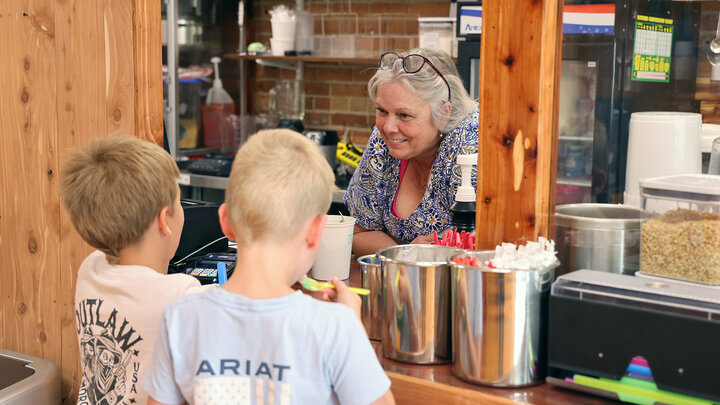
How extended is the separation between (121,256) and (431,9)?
3.02 metres

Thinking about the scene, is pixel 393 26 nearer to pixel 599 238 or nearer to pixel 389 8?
pixel 389 8

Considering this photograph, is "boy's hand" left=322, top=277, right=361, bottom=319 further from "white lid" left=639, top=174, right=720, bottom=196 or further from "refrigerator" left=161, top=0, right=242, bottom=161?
"refrigerator" left=161, top=0, right=242, bottom=161

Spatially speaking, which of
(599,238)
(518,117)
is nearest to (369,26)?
(518,117)

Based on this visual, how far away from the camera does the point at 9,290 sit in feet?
7.10

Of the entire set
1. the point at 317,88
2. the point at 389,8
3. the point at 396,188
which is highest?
the point at 389,8

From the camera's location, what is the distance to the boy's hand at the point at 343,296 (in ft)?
4.01

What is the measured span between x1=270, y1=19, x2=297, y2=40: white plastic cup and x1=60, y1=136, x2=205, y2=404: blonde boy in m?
2.91

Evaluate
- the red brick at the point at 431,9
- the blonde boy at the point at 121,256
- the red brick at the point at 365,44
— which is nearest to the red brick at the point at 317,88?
the red brick at the point at 365,44

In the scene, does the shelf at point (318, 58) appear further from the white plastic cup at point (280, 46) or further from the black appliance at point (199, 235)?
the black appliance at point (199, 235)

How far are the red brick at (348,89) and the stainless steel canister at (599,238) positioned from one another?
10.2 feet

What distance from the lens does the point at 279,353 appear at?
1.06 meters

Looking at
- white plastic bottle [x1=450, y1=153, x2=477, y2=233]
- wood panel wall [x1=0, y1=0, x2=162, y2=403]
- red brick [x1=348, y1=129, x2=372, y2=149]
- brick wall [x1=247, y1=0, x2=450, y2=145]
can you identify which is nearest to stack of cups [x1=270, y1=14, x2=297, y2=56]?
brick wall [x1=247, y1=0, x2=450, y2=145]

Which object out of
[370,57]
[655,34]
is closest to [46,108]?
[655,34]

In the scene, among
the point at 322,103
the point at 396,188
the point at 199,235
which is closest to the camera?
the point at 199,235
